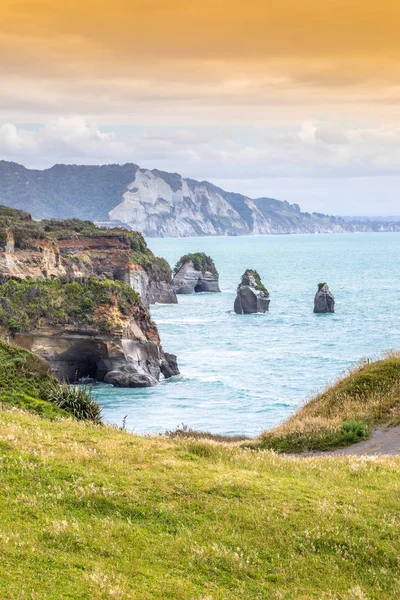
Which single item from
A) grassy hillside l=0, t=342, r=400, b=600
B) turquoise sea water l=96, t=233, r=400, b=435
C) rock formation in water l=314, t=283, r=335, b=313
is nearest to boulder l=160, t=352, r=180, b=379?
turquoise sea water l=96, t=233, r=400, b=435

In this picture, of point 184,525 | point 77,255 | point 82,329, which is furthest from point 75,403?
point 77,255

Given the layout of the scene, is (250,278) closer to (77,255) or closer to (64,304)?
(77,255)

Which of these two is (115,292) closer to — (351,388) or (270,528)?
(351,388)

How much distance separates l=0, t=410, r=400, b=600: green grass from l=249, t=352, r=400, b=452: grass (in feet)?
21.9

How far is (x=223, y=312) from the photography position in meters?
122

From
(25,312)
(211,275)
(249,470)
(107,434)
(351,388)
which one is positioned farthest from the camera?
(211,275)

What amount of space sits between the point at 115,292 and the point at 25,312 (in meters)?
9.45

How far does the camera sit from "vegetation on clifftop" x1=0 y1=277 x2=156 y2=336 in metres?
59.0

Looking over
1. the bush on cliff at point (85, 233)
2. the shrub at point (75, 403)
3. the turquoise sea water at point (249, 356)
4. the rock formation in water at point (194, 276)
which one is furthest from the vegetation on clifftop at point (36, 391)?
the rock formation in water at point (194, 276)

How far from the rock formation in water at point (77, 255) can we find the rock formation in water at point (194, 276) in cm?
2020

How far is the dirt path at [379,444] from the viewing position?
20.4 m

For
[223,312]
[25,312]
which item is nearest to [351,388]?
[25,312]

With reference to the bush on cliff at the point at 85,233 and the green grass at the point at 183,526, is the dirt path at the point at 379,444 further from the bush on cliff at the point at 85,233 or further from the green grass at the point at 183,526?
the bush on cliff at the point at 85,233

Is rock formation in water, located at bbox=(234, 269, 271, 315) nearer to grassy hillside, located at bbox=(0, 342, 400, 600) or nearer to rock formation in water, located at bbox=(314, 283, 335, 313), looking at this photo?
rock formation in water, located at bbox=(314, 283, 335, 313)
